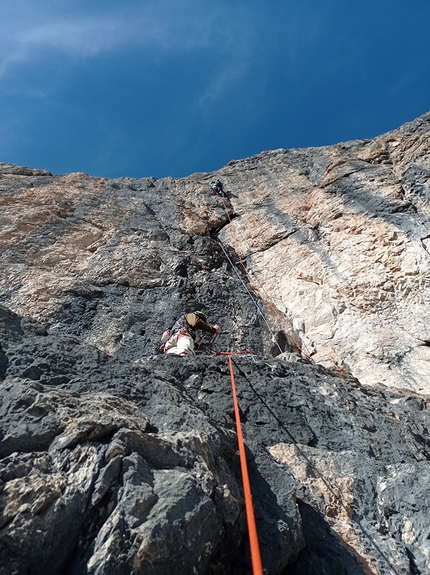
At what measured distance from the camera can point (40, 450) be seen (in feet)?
7.95

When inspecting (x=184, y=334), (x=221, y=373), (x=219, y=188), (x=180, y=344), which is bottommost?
(x=221, y=373)

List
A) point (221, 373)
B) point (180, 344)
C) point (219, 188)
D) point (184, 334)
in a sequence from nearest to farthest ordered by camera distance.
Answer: point (221, 373)
point (180, 344)
point (184, 334)
point (219, 188)

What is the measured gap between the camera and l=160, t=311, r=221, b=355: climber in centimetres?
570

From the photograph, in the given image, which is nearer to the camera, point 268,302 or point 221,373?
point 221,373

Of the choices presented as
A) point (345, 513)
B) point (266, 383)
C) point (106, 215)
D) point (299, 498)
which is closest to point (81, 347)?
point (266, 383)

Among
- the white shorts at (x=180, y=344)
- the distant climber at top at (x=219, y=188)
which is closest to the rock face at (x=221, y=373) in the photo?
the distant climber at top at (x=219, y=188)

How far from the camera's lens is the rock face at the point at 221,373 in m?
2.21

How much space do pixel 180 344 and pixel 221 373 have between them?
4.23 ft

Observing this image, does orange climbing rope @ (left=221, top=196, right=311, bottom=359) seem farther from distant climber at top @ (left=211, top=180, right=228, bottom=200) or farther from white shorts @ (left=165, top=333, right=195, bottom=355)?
white shorts @ (left=165, top=333, right=195, bottom=355)

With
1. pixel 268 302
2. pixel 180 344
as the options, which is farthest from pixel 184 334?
pixel 268 302

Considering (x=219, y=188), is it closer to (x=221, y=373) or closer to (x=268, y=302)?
(x=268, y=302)

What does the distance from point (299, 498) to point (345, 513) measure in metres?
0.37

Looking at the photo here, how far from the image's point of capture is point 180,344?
5.73 meters

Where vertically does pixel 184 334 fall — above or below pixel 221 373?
above
